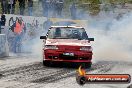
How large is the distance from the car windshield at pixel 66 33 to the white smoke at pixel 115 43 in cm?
223

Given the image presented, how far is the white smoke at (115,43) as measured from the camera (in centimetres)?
1848

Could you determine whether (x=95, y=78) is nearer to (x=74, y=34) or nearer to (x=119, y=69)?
(x=119, y=69)

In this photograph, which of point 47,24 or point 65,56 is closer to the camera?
point 65,56

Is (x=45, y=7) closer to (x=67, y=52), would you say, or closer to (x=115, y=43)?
(x=115, y=43)

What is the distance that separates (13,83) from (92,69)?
446 centimetres

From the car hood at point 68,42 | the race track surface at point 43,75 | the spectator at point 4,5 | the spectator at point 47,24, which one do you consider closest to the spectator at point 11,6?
the spectator at point 4,5

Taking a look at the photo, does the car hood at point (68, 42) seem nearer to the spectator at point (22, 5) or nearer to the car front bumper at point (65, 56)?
the car front bumper at point (65, 56)

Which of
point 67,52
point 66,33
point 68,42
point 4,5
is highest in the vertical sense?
point 4,5

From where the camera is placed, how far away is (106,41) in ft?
70.7

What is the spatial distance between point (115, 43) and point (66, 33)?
6.57 meters

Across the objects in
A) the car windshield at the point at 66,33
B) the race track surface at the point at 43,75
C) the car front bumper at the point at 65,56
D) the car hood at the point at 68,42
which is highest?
the car windshield at the point at 66,33

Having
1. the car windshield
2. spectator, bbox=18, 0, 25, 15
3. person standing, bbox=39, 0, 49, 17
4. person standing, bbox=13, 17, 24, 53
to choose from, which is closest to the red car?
the car windshield

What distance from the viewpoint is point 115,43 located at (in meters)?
21.3

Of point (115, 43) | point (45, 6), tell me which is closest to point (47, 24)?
point (45, 6)
